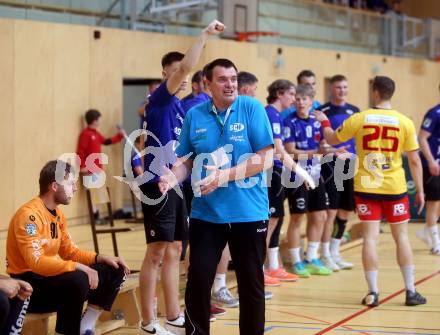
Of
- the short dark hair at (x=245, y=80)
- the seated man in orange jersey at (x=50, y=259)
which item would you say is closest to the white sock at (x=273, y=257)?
the short dark hair at (x=245, y=80)

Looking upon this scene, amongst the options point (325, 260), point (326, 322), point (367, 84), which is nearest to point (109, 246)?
point (325, 260)

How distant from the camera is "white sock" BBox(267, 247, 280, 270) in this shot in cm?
899

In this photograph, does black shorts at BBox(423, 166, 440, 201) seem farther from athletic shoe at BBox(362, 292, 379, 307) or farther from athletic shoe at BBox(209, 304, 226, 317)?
athletic shoe at BBox(209, 304, 226, 317)

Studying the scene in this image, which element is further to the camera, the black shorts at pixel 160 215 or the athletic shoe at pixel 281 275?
the athletic shoe at pixel 281 275

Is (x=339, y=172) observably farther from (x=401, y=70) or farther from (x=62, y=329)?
(x=401, y=70)

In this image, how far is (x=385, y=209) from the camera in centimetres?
774

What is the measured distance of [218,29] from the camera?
562cm

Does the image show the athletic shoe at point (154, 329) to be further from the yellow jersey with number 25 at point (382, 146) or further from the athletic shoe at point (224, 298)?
the yellow jersey with number 25 at point (382, 146)

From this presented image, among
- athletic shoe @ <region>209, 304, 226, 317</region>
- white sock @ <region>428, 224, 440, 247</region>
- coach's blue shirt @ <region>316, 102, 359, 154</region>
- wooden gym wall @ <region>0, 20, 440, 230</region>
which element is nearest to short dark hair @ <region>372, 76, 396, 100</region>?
coach's blue shirt @ <region>316, 102, 359, 154</region>

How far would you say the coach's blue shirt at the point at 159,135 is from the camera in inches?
242

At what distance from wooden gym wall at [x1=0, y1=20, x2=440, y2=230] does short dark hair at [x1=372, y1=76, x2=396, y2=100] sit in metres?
6.19

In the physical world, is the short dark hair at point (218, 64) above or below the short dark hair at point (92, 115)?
above

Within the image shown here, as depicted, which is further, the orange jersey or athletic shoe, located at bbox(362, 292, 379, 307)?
athletic shoe, located at bbox(362, 292, 379, 307)

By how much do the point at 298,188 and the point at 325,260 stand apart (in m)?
1.18
